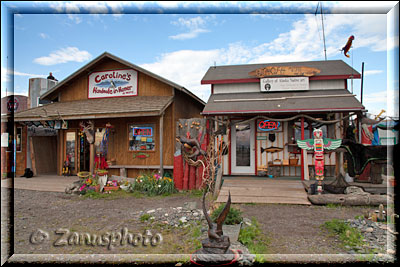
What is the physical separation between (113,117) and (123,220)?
225 inches

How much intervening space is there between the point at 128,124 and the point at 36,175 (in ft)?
17.9

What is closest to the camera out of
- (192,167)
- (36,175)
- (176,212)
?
(176,212)

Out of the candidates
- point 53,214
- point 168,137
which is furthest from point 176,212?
point 168,137

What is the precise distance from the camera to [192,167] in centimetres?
996

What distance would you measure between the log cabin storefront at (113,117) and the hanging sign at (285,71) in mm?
3394

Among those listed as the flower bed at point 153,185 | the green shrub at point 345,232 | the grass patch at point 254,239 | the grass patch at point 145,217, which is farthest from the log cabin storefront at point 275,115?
the grass patch at point 254,239

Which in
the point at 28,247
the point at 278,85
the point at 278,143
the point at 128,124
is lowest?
the point at 28,247

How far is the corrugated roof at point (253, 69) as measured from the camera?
11.2 metres

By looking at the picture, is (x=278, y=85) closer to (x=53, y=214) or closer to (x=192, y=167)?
(x=192, y=167)

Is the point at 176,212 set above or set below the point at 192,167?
below

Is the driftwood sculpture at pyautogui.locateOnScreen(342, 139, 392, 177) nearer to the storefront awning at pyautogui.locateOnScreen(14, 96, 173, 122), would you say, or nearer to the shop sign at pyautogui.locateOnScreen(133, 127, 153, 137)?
the storefront awning at pyautogui.locateOnScreen(14, 96, 173, 122)

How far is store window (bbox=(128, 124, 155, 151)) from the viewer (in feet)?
40.0

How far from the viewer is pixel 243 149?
1177 centimetres

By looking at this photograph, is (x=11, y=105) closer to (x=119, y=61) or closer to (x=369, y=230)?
(x=369, y=230)
